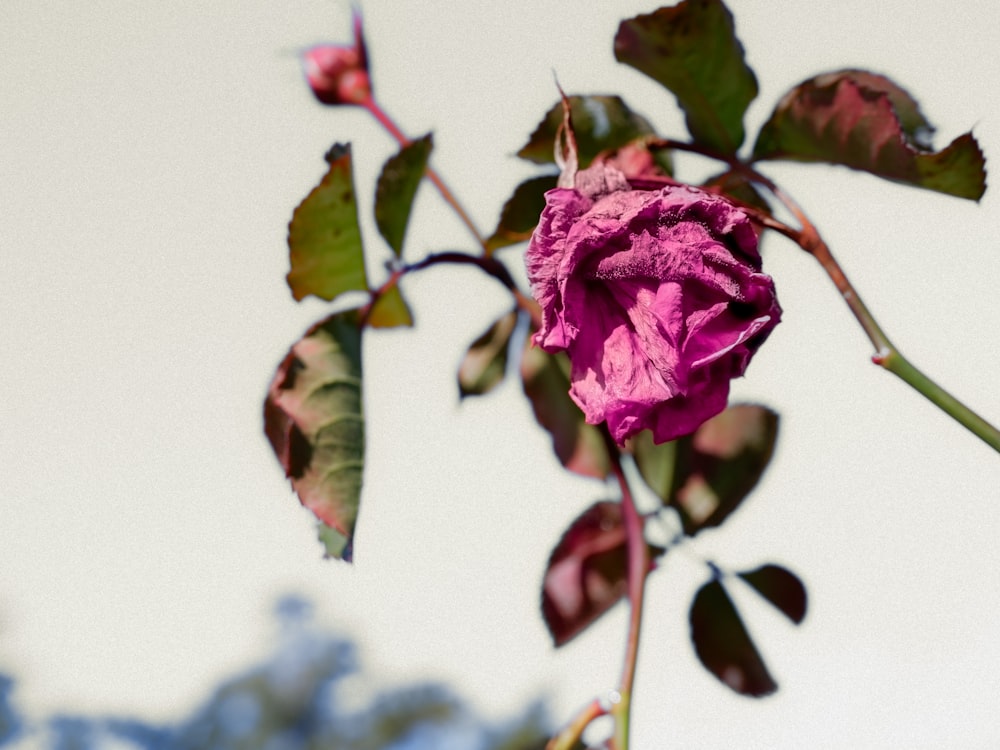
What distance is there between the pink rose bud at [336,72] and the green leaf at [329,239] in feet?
0.37

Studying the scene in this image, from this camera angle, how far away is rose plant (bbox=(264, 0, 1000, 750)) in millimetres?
282

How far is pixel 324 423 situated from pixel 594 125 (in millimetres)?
160

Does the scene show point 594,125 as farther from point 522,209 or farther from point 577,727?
point 577,727

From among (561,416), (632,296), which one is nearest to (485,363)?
(561,416)

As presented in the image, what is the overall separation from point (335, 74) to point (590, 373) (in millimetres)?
245

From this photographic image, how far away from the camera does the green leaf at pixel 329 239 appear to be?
1.16 ft

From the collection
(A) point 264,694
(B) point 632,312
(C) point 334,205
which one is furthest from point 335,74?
(A) point 264,694

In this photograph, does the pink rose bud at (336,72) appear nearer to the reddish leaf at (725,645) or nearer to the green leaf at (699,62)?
the green leaf at (699,62)

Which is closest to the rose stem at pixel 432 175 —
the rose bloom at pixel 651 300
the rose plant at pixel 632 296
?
the rose plant at pixel 632 296

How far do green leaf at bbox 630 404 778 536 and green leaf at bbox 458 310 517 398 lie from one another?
73 mm

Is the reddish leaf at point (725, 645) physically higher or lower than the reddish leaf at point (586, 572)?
lower

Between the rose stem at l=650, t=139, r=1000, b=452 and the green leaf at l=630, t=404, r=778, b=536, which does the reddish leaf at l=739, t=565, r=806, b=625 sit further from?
the rose stem at l=650, t=139, r=1000, b=452

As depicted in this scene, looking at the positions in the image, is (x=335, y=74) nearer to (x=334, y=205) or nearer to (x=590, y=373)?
(x=334, y=205)

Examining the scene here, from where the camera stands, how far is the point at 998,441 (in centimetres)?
26
